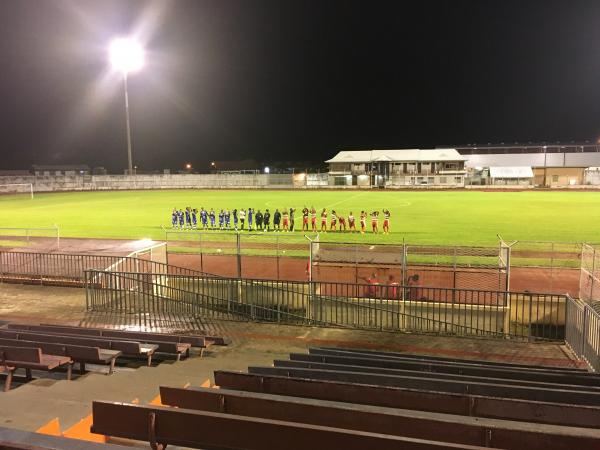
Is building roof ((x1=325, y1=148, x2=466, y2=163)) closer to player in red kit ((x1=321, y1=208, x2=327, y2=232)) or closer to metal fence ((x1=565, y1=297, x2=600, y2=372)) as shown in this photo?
player in red kit ((x1=321, y1=208, x2=327, y2=232))

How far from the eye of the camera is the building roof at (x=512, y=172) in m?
80.5

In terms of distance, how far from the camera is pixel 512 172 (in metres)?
82.0

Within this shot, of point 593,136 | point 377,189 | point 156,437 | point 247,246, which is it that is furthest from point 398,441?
point 593,136

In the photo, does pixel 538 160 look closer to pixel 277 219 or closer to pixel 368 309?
pixel 277 219

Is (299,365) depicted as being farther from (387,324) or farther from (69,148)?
(69,148)

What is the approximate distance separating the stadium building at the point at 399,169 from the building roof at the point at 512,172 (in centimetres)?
534

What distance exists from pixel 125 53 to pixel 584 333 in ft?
197

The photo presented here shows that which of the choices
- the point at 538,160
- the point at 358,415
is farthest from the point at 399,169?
the point at 358,415

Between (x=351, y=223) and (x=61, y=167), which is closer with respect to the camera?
(x=351, y=223)

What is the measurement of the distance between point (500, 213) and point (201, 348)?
3283cm

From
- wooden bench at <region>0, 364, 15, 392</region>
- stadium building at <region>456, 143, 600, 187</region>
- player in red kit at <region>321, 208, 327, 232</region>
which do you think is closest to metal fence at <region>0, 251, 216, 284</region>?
wooden bench at <region>0, 364, 15, 392</region>

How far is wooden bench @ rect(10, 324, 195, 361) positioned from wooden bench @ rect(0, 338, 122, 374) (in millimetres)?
1048

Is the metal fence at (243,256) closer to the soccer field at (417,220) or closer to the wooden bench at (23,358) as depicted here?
the soccer field at (417,220)

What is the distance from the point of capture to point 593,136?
460 feet
